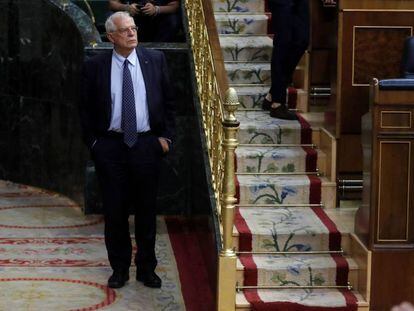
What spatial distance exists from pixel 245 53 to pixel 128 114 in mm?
2072

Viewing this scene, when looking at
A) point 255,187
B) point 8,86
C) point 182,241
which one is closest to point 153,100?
point 255,187

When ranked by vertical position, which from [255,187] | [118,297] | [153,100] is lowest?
[118,297]

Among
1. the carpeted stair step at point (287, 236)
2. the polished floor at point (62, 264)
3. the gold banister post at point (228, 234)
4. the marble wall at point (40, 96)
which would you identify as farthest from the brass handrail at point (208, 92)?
the marble wall at point (40, 96)

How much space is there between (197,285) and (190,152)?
1.95 m

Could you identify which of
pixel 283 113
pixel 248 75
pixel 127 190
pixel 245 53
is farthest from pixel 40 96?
pixel 127 190

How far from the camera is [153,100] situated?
671 centimetres

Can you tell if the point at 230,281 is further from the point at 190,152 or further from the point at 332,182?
the point at 190,152

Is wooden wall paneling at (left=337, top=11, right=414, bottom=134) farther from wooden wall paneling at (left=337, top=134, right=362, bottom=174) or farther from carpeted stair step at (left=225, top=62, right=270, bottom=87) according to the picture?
carpeted stair step at (left=225, top=62, right=270, bottom=87)

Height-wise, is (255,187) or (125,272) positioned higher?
(255,187)

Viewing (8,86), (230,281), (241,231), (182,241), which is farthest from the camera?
(8,86)

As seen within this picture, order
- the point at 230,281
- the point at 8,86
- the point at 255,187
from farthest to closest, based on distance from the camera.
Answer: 1. the point at 8,86
2. the point at 255,187
3. the point at 230,281

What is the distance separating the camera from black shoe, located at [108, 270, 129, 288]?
6.87 metres

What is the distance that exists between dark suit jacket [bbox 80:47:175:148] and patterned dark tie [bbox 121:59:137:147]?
0.09 m

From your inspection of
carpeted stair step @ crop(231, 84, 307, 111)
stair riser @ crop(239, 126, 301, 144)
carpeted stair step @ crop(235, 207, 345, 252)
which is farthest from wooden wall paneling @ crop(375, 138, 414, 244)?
carpeted stair step @ crop(231, 84, 307, 111)
